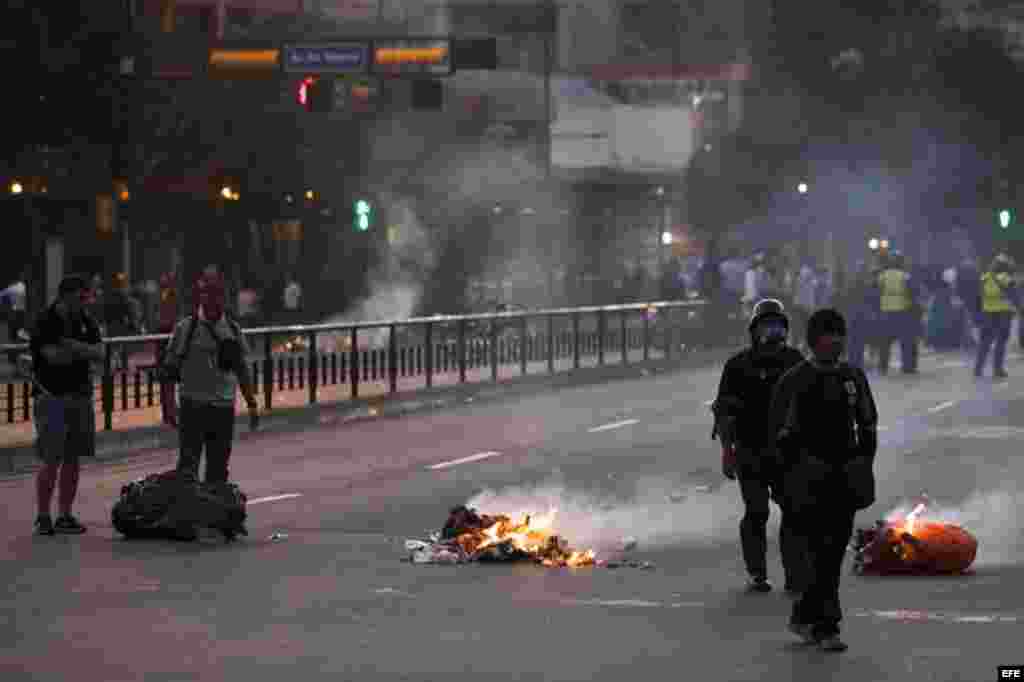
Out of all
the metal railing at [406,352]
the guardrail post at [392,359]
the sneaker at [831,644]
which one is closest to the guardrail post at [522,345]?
the metal railing at [406,352]

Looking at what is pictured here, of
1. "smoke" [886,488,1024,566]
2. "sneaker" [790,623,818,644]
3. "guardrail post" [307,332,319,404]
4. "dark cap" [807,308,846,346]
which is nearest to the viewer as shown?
"dark cap" [807,308,846,346]

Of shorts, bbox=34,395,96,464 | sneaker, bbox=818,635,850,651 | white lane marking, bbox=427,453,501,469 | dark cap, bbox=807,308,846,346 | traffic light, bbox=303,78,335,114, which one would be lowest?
white lane marking, bbox=427,453,501,469

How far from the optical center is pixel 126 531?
15500mm

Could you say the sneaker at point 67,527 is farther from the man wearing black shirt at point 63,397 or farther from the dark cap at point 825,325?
the dark cap at point 825,325

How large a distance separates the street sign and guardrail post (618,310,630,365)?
779 centimetres

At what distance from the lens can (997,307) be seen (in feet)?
114

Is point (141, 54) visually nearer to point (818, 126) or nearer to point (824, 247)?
point (824, 247)

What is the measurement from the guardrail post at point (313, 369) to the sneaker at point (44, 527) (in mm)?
12803

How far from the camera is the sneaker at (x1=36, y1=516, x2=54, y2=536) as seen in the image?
1577 cm

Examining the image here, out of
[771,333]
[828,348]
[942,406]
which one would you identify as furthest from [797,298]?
[828,348]

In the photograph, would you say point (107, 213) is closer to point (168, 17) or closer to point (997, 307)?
point (997, 307)

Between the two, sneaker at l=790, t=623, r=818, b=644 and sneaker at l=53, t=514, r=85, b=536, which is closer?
sneaker at l=790, t=623, r=818, b=644

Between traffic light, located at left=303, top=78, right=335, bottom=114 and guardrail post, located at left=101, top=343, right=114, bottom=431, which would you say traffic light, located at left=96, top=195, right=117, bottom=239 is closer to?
traffic light, located at left=303, top=78, right=335, bottom=114

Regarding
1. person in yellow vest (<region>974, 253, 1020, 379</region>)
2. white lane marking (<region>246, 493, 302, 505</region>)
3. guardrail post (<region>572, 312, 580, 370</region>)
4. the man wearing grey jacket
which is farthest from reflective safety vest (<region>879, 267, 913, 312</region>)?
the man wearing grey jacket
